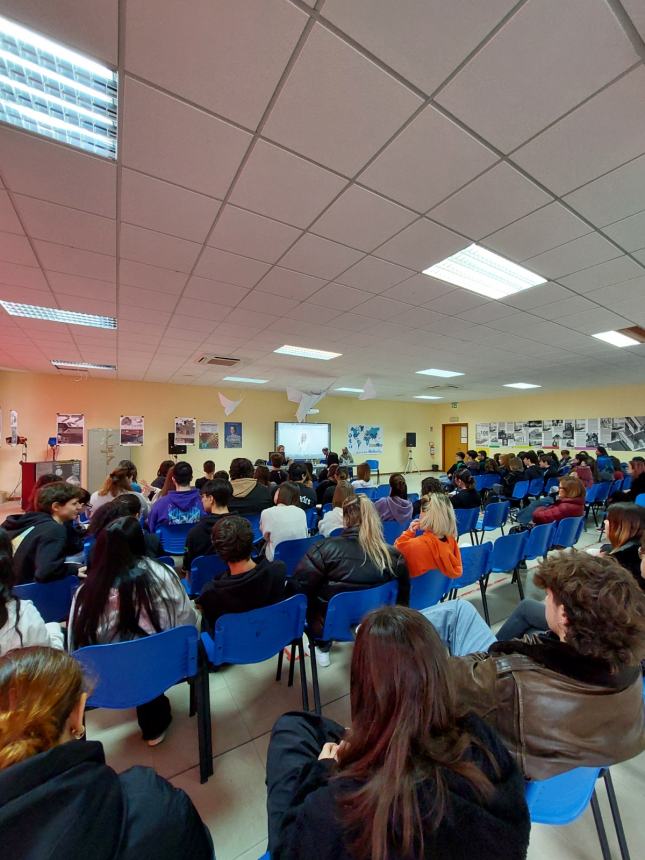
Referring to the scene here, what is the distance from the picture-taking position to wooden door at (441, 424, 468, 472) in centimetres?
1333

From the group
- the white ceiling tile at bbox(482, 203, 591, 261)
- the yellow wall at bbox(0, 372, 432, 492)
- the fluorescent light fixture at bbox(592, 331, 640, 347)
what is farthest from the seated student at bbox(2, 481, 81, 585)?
the yellow wall at bbox(0, 372, 432, 492)

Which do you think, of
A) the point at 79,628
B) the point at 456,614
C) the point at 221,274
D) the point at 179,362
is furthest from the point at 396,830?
the point at 179,362

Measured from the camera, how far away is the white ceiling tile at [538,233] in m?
2.20

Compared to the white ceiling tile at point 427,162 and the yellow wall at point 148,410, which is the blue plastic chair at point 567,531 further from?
the yellow wall at point 148,410

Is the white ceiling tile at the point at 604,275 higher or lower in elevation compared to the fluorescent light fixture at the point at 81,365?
lower

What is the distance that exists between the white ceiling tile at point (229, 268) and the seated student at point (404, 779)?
2759 mm

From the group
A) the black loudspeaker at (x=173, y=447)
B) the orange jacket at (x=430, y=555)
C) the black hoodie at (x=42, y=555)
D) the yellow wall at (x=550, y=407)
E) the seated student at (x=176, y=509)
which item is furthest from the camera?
the yellow wall at (x=550, y=407)

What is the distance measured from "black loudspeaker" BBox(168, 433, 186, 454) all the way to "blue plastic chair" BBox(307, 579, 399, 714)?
7810 millimetres

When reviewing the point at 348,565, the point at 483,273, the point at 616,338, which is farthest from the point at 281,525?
the point at 616,338

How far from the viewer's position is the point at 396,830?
564 mm

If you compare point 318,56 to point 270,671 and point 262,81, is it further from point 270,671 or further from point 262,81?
point 270,671

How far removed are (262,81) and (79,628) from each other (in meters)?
2.43

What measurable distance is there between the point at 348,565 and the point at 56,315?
448cm

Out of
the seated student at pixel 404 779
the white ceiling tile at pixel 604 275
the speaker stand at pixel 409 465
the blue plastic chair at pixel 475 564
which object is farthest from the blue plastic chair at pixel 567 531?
the speaker stand at pixel 409 465
